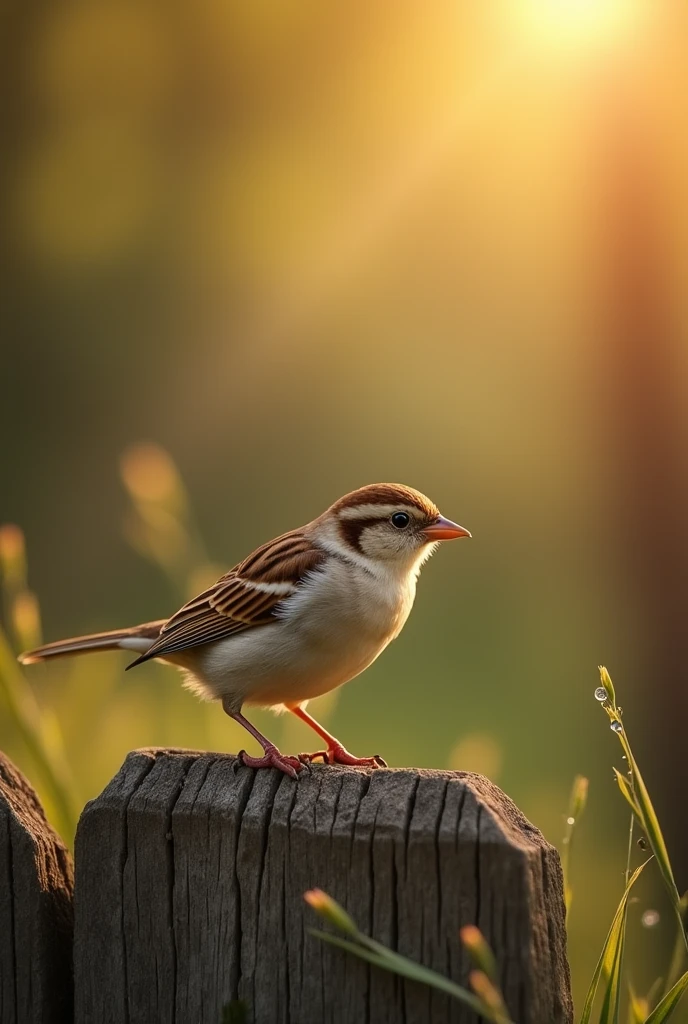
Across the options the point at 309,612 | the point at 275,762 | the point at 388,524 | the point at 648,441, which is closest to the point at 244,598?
the point at 309,612

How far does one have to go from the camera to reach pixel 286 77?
1102 cm

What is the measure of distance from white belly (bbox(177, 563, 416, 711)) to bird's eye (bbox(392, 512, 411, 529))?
26 centimetres

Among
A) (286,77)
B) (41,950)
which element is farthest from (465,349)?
(41,950)

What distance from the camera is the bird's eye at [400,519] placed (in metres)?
3.39

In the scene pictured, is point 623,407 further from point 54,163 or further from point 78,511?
point 54,163

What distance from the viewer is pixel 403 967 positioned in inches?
67.3

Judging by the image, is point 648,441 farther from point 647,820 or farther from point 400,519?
point 647,820

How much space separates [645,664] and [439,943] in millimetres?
4274

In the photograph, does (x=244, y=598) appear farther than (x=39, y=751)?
Yes

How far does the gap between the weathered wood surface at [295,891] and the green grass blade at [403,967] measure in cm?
4

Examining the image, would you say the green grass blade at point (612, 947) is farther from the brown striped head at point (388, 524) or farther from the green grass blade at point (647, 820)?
the brown striped head at point (388, 524)

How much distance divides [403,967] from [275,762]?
510mm

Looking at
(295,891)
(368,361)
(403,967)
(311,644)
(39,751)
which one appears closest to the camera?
(403,967)

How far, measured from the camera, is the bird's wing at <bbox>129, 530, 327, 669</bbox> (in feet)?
10.3
